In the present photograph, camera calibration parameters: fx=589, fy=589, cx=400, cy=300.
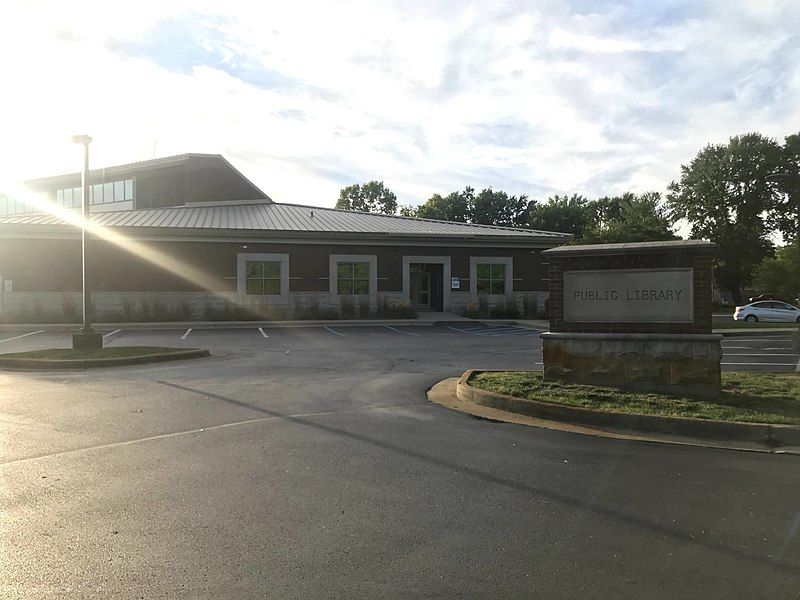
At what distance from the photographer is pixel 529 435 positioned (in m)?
7.14

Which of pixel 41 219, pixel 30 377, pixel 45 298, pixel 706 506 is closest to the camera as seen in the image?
pixel 706 506

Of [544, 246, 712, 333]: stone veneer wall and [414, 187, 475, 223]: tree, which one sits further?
[414, 187, 475, 223]: tree

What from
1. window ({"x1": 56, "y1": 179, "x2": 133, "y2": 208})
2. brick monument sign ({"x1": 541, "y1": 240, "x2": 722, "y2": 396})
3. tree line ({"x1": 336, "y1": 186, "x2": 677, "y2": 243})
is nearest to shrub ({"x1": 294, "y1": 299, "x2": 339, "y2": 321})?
window ({"x1": 56, "y1": 179, "x2": 133, "y2": 208})

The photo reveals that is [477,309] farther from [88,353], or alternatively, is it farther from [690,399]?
[690,399]

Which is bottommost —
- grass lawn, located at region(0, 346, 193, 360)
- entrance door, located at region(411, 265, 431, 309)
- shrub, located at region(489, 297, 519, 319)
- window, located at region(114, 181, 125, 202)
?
grass lawn, located at region(0, 346, 193, 360)

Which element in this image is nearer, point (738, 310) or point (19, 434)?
point (19, 434)

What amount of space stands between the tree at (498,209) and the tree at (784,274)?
44.2 m

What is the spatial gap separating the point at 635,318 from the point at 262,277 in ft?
76.6

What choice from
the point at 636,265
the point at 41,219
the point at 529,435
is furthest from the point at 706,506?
the point at 41,219

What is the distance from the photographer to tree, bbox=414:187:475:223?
257ft

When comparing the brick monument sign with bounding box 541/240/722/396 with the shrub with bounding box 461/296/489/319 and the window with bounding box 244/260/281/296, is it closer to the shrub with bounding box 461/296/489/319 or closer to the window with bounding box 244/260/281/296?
the shrub with bounding box 461/296/489/319

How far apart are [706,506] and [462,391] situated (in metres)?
5.11

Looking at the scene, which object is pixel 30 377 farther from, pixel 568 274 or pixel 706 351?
pixel 706 351

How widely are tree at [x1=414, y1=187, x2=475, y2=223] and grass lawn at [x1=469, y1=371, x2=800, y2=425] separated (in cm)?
6875
